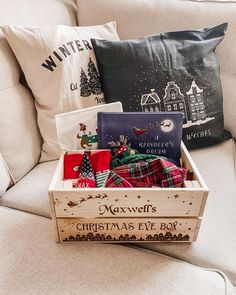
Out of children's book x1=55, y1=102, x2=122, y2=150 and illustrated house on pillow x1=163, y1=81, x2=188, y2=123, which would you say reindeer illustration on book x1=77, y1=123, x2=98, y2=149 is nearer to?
children's book x1=55, y1=102, x2=122, y2=150

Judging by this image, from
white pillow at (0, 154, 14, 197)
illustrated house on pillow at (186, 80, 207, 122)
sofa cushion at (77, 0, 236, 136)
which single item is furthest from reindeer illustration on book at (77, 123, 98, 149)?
sofa cushion at (77, 0, 236, 136)

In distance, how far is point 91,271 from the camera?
550mm

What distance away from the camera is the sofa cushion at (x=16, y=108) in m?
0.76

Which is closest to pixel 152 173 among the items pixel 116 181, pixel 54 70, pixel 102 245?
pixel 116 181

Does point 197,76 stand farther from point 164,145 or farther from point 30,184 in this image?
point 30,184

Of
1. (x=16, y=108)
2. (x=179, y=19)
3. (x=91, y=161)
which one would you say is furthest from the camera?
(x=179, y=19)

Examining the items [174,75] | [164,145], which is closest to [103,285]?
[164,145]

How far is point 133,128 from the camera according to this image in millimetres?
704

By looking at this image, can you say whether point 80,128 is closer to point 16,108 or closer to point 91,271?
point 16,108

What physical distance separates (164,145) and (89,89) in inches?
12.1

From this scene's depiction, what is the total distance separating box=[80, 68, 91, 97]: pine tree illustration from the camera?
84 cm

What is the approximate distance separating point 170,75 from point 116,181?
0.42m

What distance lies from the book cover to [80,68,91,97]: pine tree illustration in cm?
19

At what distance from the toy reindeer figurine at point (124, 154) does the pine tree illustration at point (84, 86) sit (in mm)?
216
